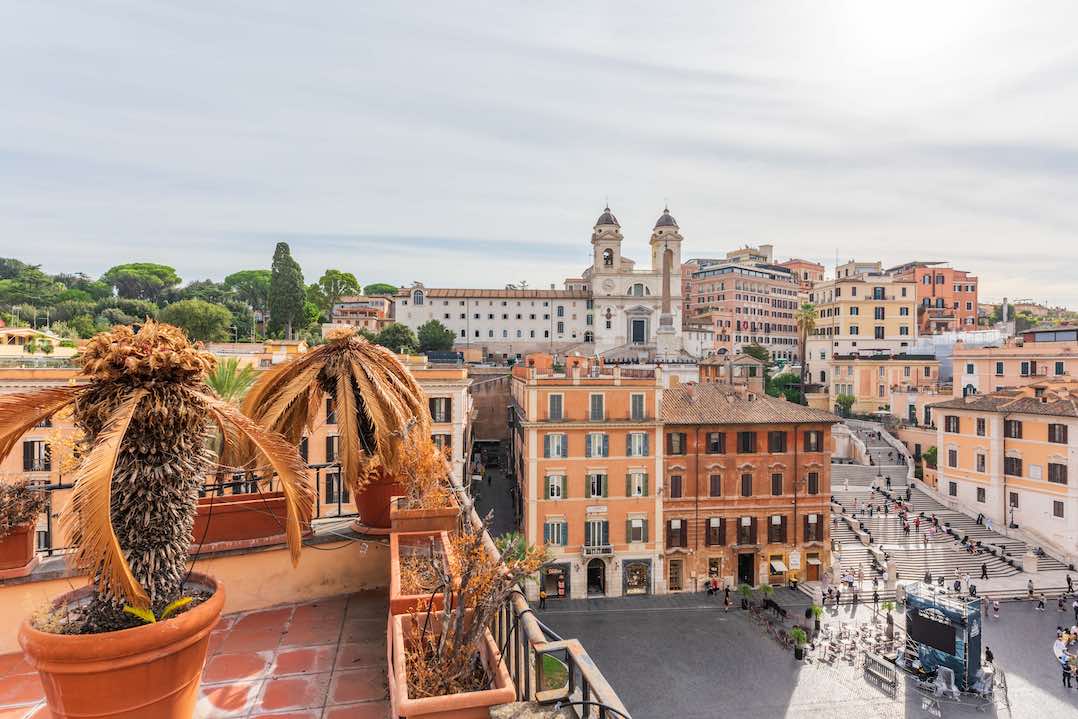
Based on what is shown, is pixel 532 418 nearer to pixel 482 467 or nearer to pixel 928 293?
pixel 482 467

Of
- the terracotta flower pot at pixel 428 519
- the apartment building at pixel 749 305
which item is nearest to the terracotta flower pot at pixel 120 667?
the terracotta flower pot at pixel 428 519

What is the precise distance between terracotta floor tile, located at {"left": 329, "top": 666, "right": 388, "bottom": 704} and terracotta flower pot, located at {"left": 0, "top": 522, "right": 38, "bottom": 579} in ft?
11.0

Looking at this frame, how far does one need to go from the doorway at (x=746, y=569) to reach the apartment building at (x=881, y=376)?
37.8 meters

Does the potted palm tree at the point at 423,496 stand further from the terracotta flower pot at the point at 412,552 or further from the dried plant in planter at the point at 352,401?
the dried plant in planter at the point at 352,401

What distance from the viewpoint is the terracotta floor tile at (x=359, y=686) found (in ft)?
15.6

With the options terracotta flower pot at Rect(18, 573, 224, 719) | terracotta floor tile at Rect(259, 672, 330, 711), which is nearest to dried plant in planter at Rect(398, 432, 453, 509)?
terracotta floor tile at Rect(259, 672, 330, 711)

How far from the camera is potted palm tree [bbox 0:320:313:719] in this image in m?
3.44

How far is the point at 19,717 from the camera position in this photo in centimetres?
454

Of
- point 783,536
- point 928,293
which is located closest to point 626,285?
point 928,293

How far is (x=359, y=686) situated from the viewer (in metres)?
4.91

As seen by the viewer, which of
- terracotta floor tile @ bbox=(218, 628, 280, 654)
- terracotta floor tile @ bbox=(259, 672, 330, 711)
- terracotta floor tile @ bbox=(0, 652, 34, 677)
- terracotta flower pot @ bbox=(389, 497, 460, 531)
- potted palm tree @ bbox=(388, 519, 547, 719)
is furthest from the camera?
terracotta flower pot @ bbox=(389, 497, 460, 531)

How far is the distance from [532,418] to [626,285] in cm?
6272

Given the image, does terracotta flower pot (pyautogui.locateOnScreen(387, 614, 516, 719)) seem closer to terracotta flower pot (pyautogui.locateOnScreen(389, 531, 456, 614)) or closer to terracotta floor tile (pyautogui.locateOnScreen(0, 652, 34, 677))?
terracotta flower pot (pyautogui.locateOnScreen(389, 531, 456, 614))

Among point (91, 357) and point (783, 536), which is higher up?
point (91, 357)
